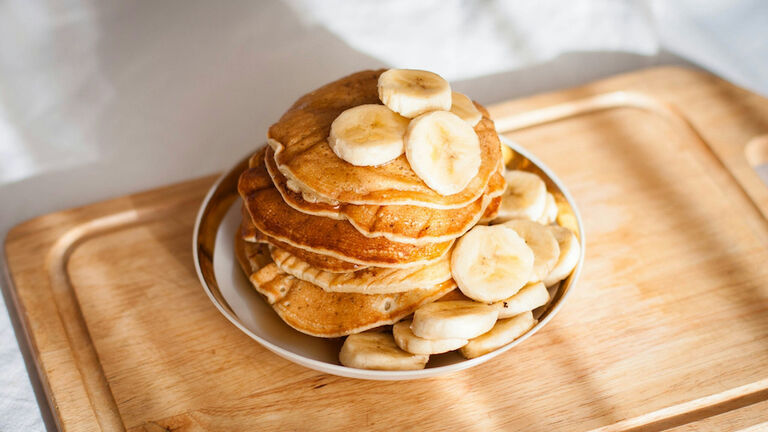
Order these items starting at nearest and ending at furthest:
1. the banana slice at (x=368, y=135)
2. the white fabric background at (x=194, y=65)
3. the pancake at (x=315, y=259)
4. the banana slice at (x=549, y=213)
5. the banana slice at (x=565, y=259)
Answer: the banana slice at (x=368, y=135) → the pancake at (x=315, y=259) → the banana slice at (x=565, y=259) → the banana slice at (x=549, y=213) → the white fabric background at (x=194, y=65)

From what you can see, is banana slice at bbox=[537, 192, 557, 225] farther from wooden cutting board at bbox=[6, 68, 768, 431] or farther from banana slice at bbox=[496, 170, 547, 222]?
wooden cutting board at bbox=[6, 68, 768, 431]

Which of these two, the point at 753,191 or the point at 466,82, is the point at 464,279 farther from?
the point at 466,82

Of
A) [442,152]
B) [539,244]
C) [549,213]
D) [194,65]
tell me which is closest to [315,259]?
[442,152]

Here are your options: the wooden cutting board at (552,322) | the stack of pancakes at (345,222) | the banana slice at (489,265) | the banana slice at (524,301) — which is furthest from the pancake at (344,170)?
the wooden cutting board at (552,322)

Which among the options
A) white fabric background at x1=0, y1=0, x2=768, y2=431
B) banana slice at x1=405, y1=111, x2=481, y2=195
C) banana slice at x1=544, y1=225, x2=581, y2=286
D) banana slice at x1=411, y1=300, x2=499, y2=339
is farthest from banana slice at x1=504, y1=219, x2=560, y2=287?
white fabric background at x1=0, y1=0, x2=768, y2=431

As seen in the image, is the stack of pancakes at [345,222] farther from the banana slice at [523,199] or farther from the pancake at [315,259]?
the banana slice at [523,199]

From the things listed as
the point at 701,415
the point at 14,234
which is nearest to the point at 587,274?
the point at 701,415

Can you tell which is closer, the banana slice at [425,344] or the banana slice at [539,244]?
the banana slice at [425,344]
